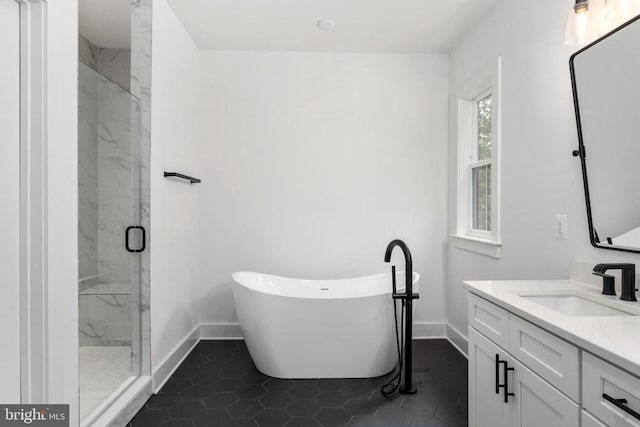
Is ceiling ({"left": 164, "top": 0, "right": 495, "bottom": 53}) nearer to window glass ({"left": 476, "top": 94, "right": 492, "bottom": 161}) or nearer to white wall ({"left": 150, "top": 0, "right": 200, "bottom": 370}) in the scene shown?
white wall ({"left": 150, "top": 0, "right": 200, "bottom": 370})

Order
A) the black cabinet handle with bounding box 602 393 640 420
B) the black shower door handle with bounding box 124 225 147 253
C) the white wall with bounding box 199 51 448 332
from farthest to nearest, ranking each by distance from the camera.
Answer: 1. the white wall with bounding box 199 51 448 332
2. the black shower door handle with bounding box 124 225 147 253
3. the black cabinet handle with bounding box 602 393 640 420

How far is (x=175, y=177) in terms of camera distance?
102 inches

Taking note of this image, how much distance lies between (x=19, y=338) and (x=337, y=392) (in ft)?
5.45

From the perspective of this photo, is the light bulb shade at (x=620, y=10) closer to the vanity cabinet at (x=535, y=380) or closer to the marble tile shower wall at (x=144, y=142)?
the vanity cabinet at (x=535, y=380)

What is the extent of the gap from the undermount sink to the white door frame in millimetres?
1863

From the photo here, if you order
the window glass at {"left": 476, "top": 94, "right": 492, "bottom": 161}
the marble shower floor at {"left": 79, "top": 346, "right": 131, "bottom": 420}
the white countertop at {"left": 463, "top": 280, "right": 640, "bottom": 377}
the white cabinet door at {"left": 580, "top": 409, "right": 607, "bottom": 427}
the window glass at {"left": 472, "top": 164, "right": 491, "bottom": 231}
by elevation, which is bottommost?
the marble shower floor at {"left": 79, "top": 346, "right": 131, "bottom": 420}

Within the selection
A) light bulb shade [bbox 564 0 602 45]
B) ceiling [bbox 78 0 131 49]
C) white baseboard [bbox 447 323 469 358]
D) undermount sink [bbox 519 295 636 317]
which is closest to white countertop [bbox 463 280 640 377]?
undermount sink [bbox 519 295 636 317]

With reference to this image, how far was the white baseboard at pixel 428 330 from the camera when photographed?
3.16 meters

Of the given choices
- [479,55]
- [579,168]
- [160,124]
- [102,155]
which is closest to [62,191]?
[102,155]

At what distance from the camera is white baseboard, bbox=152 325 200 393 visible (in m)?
2.24

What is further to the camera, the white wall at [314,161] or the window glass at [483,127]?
the white wall at [314,161]

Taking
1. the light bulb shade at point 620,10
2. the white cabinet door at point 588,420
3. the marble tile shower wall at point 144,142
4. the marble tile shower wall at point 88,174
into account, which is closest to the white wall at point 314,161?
the marble tile shower wall at point 144,142

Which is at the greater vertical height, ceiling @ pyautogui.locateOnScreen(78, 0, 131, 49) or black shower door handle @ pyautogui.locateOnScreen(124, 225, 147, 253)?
ceiling @ pyautogui.locateOnScreen(78, 0, 131, 49)

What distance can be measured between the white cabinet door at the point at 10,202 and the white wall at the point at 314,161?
1940mm
